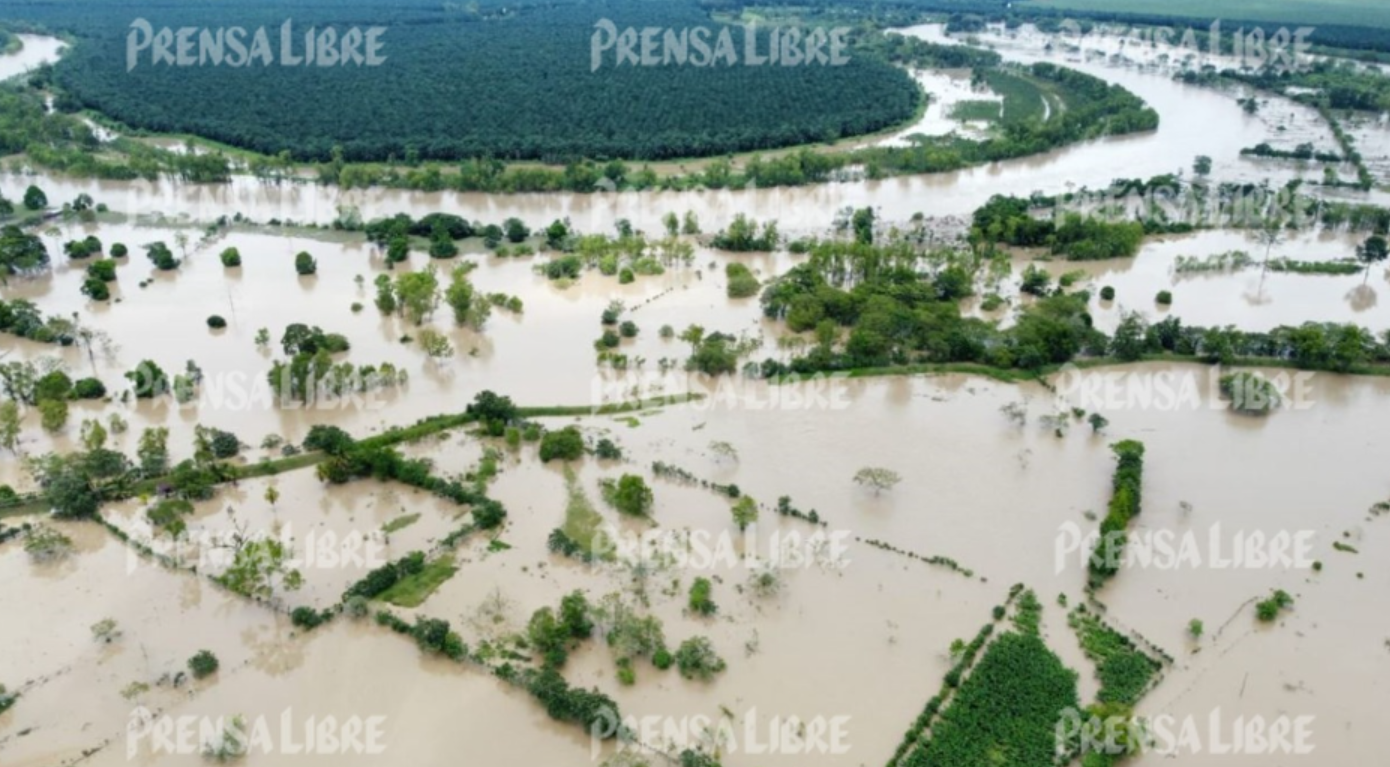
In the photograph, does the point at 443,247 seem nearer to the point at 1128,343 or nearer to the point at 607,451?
the point at 607,451

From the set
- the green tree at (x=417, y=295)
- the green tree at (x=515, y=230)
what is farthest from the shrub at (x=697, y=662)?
the green tree at (x=515, y=230)

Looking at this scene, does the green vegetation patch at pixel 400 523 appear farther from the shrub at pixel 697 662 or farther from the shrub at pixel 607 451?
the shrub at pixel 697 662

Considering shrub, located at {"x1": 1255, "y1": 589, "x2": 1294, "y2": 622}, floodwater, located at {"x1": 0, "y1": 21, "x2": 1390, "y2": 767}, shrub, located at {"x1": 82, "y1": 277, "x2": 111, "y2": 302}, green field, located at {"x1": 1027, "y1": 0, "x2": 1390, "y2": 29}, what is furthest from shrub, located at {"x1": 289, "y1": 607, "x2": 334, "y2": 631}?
green field, located at {"x1": 1027, "y1": 0, "x2": 1390, "y2": 29}

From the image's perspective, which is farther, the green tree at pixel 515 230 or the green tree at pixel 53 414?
the green tree at pixel 515 230

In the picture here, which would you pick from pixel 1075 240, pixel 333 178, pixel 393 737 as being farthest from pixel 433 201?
pixel 393 737
